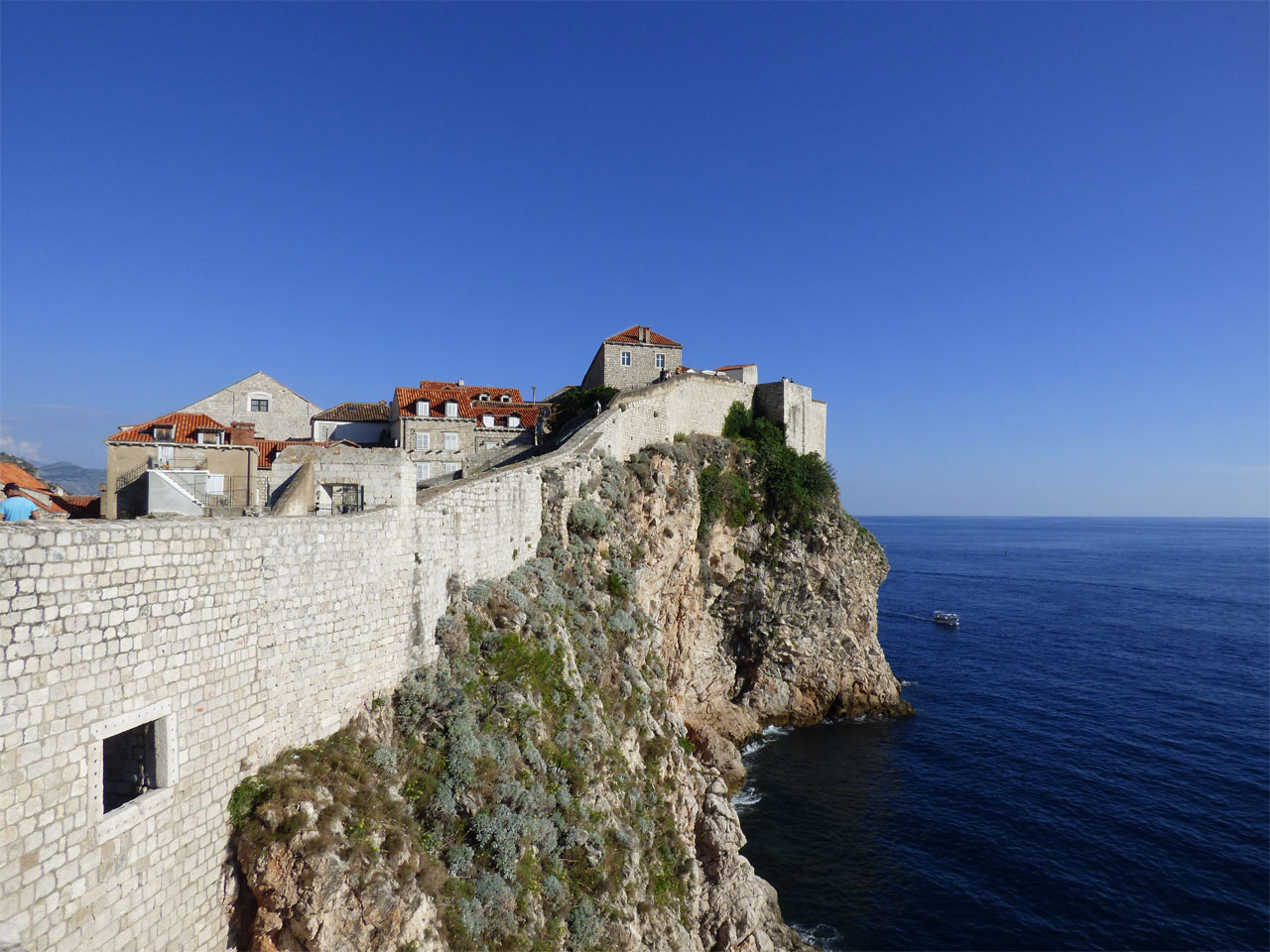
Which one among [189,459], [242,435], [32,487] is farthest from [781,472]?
[32,487]

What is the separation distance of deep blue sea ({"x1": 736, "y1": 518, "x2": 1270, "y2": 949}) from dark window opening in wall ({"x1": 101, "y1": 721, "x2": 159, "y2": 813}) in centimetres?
2033

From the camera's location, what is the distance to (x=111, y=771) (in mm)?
8258

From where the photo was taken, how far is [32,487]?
19.6 metres

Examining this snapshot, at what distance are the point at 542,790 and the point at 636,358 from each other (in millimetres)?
30153

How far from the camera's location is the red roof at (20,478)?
63.8ft

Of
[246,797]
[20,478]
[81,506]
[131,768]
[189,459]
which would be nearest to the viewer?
[131,768]

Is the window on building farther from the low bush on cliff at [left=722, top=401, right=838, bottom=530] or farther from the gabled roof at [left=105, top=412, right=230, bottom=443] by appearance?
the low bush on cliff at [left=722, top=401, right=838, bottom=530]

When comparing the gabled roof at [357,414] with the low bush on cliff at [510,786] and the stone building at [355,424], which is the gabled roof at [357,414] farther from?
the low bush on cliff at [510,786]

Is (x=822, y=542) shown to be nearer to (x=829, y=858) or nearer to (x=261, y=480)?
(x=829, y=858)

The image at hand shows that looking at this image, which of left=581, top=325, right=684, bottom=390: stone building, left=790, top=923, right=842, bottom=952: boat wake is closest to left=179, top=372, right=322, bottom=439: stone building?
left=581, top=325, right=684, bottom=390: stone building

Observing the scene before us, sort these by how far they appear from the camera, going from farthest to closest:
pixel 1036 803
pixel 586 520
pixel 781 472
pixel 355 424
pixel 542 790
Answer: pixel 781 472 < pixel 355 424 < pixel 1036 803 < pixel 586 520 < pixel 542 790

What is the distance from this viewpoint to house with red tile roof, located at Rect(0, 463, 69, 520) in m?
16.9

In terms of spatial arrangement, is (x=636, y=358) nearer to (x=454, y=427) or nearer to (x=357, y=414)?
(x=454, y=427)

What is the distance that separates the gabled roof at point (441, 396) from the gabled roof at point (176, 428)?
907 cm
